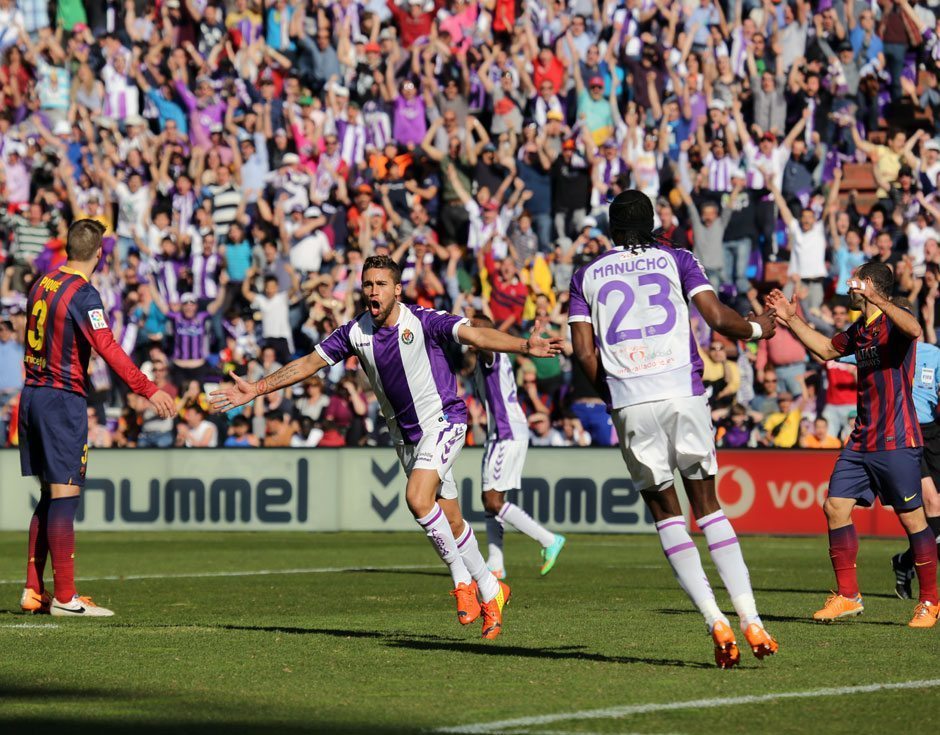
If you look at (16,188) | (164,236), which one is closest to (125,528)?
(164,236)

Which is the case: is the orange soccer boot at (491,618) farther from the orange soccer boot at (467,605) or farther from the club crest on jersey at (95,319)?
the club crest on jersey at (95,319)

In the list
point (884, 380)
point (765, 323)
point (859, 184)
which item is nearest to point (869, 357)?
point (884, 380)

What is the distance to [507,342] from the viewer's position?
9875mm

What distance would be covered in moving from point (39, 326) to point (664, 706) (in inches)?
240

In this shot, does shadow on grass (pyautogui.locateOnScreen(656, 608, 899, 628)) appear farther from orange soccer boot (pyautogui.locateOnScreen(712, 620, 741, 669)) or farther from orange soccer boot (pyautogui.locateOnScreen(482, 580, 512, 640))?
orange soccer boot (pyautogui.locateOnScreen(712, 620, 741, 669))

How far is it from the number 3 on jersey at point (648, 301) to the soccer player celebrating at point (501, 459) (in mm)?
7448

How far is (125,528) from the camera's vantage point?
24.2 metres

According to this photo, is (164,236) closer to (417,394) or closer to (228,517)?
(228,517)

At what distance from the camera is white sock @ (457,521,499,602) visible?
10.5 metres

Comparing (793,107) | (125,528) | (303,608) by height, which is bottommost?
(125,528)

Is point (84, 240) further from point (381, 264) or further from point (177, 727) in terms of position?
point (177, 727)

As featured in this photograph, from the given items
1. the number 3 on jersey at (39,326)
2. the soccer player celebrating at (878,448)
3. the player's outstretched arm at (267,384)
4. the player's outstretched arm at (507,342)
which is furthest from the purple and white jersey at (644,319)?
the number 3 on jersey at (39,326)

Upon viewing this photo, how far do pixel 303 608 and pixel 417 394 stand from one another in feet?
9.20

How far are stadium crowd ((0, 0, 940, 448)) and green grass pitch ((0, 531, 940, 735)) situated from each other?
877 cm
